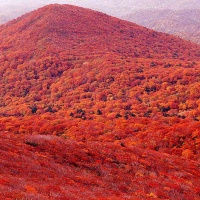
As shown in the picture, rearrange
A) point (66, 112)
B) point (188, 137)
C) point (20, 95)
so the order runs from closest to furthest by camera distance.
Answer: point (188, 137) → point (66, 112) → point (20, 95)

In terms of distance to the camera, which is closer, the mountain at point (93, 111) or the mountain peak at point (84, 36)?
the mountain at point (93, 111)

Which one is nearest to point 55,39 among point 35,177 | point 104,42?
point 104,42

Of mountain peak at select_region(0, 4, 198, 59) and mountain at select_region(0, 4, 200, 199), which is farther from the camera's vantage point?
mountain peak at select_region(0, 4, 198, 59)

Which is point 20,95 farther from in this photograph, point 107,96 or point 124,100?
point 124,100

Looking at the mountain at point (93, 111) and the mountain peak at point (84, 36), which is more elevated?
the mountain peak at point (84, 36)

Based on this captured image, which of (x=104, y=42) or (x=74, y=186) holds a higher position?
(x=104, y=42)

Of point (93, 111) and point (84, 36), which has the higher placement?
point (84, 36)

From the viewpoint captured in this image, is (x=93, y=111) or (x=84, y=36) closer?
(x=93, y=111)

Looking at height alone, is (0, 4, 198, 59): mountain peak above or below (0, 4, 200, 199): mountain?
above
